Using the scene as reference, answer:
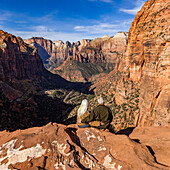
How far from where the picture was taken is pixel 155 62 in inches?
1014

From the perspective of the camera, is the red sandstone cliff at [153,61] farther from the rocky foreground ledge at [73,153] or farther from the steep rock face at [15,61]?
the steep rock face at [15,61]

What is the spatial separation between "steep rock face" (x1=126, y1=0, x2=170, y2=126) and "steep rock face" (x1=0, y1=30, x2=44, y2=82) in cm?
7779

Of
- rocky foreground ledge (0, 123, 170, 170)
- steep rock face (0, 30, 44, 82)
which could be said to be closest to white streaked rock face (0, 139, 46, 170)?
rocky foreground ledge (0, 123, 170, 170)

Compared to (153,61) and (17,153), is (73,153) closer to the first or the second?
(17,153)

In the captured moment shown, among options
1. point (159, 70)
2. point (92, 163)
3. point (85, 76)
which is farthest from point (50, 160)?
point (85, 76)

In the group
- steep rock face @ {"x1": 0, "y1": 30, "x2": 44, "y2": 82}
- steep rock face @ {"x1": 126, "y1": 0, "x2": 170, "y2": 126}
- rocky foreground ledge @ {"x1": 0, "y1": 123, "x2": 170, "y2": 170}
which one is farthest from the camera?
steep rock face @ {"x1": 0, "y1": 30, "x2": 44, "y2": 82}

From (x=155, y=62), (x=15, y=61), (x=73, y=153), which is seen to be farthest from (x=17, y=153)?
(x=15, y=61)

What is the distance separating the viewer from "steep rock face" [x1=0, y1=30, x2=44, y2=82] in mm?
84113

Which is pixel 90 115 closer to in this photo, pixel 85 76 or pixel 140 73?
pixel 140 73

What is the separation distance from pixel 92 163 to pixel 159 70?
80.6ft

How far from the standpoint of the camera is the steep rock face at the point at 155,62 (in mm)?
23812

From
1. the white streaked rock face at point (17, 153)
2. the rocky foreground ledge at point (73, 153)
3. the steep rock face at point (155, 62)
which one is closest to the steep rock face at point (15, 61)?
the steep rock face at point (155, 62)

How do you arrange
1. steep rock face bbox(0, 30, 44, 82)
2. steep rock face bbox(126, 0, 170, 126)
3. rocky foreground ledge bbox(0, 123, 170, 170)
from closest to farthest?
rocky foreground ledge bbox(0, 123, 170, 170) → steep rock face bbox(126, 0, 170, 126) → steep rock face bbox(0, 30, 44, 82)

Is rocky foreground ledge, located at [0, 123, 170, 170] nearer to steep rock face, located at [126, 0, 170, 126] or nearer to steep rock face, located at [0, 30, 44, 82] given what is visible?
steep rock face, located at [126, 0, 170, 126]
